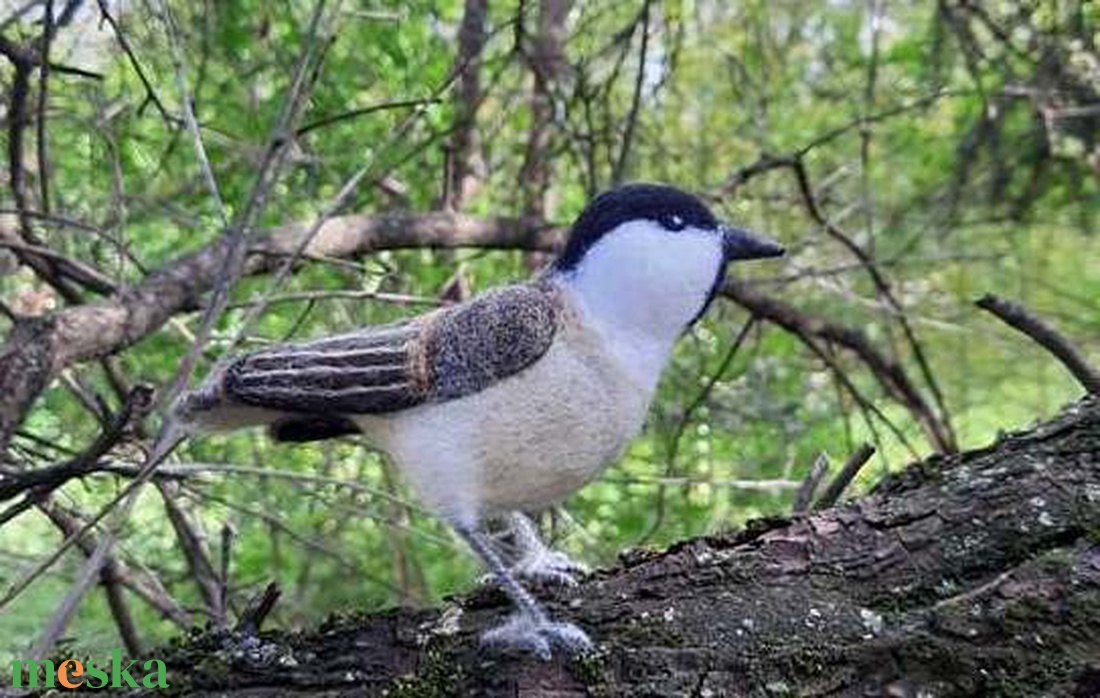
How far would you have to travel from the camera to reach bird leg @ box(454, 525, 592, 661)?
1429 millimetres

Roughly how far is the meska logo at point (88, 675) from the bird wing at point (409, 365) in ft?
0.87

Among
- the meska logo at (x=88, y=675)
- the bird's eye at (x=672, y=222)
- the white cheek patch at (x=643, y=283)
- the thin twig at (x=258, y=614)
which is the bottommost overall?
the meska logo at (x=88, y=675)

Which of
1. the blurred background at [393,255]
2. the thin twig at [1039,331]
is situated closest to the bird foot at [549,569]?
the blurred background at [393,255]

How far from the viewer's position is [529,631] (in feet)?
4.71

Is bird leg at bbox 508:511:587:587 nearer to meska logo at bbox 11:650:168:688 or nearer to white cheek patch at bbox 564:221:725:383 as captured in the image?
white cheek patch at bbox 564:221:725:383

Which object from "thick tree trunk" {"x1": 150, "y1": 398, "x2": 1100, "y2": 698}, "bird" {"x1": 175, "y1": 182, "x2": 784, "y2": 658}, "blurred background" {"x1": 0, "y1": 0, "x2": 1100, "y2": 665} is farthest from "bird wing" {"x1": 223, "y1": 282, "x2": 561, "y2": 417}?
"thick tree trunk" {"x1": 150, "y1": 398, "x2": 1100, "y2": 698}

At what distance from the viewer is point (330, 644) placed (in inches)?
58.6

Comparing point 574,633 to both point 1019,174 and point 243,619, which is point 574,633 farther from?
point 1019,174

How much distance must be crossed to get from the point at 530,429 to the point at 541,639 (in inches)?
7.7

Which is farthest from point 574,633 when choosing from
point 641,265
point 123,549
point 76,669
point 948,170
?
point 948,170

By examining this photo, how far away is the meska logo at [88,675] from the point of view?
1444 mm

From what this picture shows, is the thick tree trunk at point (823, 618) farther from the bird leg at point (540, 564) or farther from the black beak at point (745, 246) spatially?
the black beak at point (745, 246)

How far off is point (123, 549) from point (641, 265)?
4.03ft

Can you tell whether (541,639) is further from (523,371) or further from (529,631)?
(523,371)
